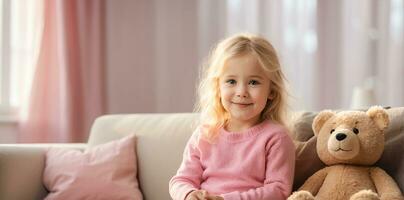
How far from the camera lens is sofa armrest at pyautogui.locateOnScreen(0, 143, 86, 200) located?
217 centimetres

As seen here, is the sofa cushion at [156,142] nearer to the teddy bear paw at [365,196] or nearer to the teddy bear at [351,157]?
the teddy bear at [351,157]

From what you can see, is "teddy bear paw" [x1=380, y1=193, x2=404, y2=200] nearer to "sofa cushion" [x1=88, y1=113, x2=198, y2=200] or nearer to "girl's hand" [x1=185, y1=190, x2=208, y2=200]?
"girl's hand" [x1=185, y1=190, x2=208, y2=200]

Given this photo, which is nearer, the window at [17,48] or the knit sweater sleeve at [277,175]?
the knit sweater sleeve at [277,175]

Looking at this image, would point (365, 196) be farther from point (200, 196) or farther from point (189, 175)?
point (189, 175)

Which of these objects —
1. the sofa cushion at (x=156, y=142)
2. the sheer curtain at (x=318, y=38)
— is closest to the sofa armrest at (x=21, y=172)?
the sofa cushion at (x=156, y=142)

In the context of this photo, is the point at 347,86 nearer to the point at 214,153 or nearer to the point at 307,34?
the point at 307,34

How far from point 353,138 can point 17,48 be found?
207 centimetres

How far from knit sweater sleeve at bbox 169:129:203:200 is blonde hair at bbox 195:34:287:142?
0.06m

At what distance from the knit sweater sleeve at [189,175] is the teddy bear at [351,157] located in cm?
31

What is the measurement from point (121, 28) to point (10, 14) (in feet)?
1.95

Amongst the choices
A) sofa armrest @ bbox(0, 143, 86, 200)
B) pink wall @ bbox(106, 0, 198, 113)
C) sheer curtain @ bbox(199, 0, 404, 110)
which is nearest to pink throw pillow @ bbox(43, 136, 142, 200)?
sofa armrest @ bbox(0, 143, 86, 200)

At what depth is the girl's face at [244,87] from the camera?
5.80 feet

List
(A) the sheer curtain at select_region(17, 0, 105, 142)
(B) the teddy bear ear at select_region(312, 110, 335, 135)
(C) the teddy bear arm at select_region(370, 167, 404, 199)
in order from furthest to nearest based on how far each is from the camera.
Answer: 1. (A) the sheer curtain at select_region(17, 0, 105, 142)
2. (B) the teddy bear ear at select_region(312, 110, 335, 135)
3. (C) the teddy bear arm at select_region(370, 167, 404, 199)

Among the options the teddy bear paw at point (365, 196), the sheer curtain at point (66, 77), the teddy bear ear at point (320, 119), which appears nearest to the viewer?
the teddy bear paw at point (365, 196)
